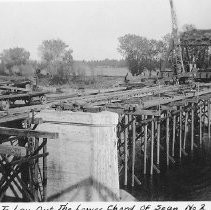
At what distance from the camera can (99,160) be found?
1025 centimetres

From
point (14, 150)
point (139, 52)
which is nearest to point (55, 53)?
point (139, 52)

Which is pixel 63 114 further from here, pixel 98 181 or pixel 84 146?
pixel 98 181

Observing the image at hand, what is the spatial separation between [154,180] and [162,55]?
187 feet

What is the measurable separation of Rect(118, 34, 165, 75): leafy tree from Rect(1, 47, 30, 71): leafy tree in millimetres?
17855

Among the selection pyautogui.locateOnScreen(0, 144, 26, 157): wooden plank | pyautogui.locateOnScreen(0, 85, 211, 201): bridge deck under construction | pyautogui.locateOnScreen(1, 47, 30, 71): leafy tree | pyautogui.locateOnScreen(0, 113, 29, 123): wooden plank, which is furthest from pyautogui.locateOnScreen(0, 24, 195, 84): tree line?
pyautogui.locateOnScreen(0, 144, 26, 157): wooden plank

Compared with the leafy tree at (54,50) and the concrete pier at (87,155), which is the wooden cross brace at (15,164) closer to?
the concrete pier at (87,155)

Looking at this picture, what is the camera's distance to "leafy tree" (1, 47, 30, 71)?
194 feet

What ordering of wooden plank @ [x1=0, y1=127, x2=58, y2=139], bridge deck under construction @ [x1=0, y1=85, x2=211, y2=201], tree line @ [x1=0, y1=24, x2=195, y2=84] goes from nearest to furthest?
1. wooden plank @ [x1=0, y1=127, x2=58, y2=139]
2. bridge deck under construction @ [x1=0, y1=85, x2=211, y2=201]
3. tree line @ [x1=0, y1=24, x2=195, y2=84]

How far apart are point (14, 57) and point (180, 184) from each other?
156 feet

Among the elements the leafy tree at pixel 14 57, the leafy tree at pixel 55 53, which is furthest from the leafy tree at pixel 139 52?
the leafy tree at pixel 14 57

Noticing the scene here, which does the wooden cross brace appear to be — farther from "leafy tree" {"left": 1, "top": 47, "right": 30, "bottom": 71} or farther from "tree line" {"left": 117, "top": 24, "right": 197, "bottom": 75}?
"tree line" {"left": 117, "top": 24, "right": 197, "bottom": 75}

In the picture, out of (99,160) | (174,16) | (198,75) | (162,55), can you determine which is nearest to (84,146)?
(99,160)

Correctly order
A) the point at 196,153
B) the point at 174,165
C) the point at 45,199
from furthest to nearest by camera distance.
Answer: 1. the point at 196,153
2. the point at 174,165
3. the point at 45,199

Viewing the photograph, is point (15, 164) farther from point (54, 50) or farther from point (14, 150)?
point (54, 50)
